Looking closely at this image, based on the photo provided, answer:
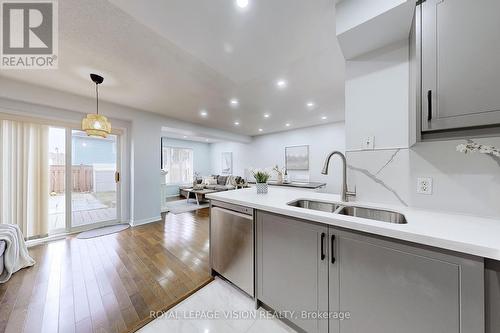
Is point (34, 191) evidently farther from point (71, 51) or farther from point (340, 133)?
point (340, 133)

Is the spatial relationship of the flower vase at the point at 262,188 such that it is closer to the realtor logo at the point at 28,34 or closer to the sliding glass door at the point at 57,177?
the realtor logo at the point at 28,34

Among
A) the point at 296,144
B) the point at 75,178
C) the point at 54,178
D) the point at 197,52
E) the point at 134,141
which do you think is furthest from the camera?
the point at 296,144

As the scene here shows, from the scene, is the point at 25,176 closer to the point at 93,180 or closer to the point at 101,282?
the point at 93,180

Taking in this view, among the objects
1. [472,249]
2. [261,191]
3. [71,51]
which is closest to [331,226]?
[472,249]

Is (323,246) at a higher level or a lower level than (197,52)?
lower

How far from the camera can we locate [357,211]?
1.49 metres

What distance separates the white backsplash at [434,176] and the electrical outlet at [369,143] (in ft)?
0.15

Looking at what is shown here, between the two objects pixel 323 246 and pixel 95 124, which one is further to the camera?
pixel 95 124

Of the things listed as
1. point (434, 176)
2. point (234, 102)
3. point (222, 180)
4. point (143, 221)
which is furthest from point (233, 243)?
point (222, 180)

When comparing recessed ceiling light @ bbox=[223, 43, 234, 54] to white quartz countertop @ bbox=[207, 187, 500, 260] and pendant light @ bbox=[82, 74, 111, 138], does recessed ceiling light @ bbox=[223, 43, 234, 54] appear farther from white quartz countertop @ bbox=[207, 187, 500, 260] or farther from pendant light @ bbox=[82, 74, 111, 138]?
pendant light @ bbox=[82, 74, 111, 138]

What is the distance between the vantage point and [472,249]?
2.35 ft

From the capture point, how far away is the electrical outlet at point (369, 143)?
1.52 metres

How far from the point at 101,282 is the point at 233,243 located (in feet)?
5.23

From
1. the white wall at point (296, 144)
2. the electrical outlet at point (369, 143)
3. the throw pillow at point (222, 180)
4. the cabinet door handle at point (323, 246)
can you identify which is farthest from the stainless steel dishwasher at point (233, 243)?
the throw pillow at point (222, 180)
